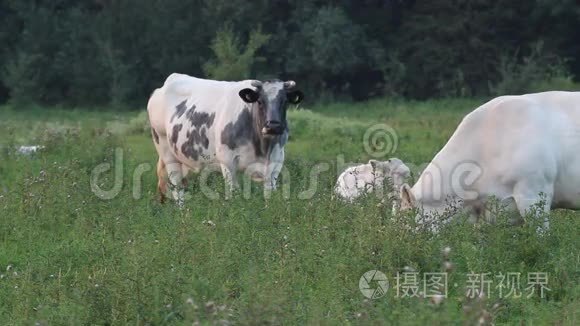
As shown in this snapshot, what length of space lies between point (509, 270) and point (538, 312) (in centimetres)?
80

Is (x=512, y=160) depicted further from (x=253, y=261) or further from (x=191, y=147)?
(x=191, y=147)

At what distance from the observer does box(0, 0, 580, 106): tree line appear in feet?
140

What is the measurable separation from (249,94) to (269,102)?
26 cm

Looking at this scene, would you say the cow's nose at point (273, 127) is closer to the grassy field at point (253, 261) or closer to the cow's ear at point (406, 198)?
the grassy field at point (253, 261)

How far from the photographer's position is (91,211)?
9586 mm

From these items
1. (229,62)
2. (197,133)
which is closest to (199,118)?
(197,133)

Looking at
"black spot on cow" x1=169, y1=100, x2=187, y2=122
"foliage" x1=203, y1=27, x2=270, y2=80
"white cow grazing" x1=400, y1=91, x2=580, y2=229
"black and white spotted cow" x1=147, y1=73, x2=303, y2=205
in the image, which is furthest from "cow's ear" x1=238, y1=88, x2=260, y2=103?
"foliage" x1=203, y1=27, x2=270, y2=80

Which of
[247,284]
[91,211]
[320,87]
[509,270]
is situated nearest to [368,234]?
[509,270]

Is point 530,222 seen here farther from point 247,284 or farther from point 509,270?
point 247,284

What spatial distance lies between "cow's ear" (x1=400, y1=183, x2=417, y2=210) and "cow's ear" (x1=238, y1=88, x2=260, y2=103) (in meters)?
3.68

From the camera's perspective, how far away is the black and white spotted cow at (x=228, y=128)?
11.4 meters

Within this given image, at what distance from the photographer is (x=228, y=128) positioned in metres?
11.6

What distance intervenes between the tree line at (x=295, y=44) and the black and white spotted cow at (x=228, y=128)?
27.3m

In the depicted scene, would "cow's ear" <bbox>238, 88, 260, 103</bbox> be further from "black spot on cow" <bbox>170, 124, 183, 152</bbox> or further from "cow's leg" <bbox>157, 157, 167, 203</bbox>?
"cow's leg" <bbox>157, 157, 167, 203</bbox>
